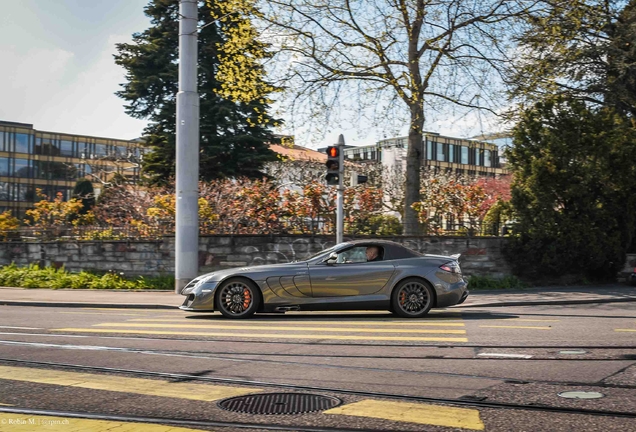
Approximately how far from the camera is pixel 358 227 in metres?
20.9

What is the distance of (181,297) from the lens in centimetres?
1758

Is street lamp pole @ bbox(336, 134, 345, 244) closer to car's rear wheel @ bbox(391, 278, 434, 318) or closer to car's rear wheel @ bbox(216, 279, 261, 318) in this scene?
car's rear wheel @ bbox(391, 278, 434, 318)

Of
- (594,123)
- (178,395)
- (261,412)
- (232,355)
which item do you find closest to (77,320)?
(232,355)

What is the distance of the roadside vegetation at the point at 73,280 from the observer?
67.6ft

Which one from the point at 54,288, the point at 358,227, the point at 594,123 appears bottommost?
the point at 54,288

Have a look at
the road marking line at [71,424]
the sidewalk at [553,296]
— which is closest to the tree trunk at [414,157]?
the sidewalk at [553,296]

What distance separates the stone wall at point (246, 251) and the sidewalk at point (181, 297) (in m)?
1.39

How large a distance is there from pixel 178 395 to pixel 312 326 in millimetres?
5174

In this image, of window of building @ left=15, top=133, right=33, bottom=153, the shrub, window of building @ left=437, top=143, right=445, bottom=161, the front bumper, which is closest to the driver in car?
the front bumper

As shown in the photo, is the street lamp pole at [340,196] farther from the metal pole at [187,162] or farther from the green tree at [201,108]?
the green tree at [201,108]

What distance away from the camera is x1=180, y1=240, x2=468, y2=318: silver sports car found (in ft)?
41.1

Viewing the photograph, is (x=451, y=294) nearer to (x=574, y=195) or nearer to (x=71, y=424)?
(x=574, y=195)

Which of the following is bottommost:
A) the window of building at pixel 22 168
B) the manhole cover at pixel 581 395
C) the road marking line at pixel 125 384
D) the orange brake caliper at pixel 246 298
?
the road marking line at pixel 125 384

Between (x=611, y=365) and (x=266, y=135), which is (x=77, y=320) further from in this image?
(x=266, y=135)
